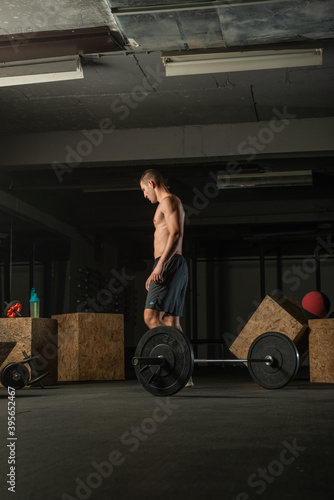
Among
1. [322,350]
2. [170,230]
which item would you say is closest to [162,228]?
[170,230]

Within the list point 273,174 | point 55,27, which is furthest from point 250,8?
point 273,174

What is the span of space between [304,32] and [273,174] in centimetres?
327

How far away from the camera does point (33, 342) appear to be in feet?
15.9

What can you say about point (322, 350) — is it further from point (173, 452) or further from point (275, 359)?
point (173, 452)

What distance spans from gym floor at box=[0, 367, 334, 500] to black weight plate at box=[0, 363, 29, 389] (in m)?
0.85

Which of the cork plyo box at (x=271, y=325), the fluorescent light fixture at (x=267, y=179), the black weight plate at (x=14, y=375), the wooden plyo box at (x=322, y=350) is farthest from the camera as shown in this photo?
the fluorescent light fixture at (x=267, y=179)

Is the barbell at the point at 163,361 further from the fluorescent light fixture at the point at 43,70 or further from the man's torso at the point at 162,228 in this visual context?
the fluorescent light fixture at the point at 43,70

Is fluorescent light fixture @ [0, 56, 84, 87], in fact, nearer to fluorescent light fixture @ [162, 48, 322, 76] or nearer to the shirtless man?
fluorescent light fixture @ [162, 48, 322, 76]

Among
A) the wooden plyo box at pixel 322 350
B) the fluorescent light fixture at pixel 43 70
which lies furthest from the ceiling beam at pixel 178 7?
the wooden plyo box at pixel 322 350

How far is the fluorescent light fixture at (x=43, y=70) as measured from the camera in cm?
408

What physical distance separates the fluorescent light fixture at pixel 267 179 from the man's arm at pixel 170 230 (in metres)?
3.09

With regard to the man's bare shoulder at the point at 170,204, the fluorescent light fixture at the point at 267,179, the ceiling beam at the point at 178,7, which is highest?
the ceiling beam at the point at 178,7

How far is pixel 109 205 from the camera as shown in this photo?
30.8ft

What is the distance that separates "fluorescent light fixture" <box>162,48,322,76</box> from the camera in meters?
3.83
